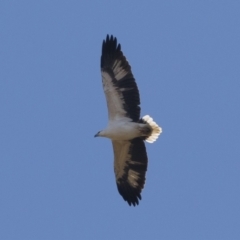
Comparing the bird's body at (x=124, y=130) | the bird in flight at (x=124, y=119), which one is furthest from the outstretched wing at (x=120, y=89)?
the bird's body at (x=124, y=130)

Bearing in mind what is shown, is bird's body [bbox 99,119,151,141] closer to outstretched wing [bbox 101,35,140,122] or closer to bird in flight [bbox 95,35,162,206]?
bird in flight [bbox 95,35,162,206]

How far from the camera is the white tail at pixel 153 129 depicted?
16578 millimetres

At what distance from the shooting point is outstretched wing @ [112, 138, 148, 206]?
16859 mm

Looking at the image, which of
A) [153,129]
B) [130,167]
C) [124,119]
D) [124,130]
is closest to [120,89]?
[124,119]

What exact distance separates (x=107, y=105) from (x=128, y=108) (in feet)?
1.36

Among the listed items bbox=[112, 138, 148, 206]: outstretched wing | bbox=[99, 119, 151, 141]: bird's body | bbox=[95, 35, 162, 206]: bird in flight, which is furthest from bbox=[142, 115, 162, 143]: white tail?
bbox=[112, 138, 148, 206]: outstretched wing

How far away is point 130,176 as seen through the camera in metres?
17.2

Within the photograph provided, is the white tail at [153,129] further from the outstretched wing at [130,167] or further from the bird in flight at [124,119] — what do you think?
the outstretched wing at [130,167]

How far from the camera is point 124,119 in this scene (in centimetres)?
1656

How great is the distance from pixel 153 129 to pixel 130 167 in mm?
1012

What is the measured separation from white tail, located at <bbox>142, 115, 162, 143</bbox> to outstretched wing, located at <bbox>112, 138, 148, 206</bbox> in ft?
0.75

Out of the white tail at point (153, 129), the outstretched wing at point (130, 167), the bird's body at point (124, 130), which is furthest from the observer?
the outstretched wing at point (130, 167)

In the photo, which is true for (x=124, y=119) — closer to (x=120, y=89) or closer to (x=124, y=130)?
(x=124, y=130)

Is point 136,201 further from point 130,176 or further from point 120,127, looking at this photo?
point 120,127
